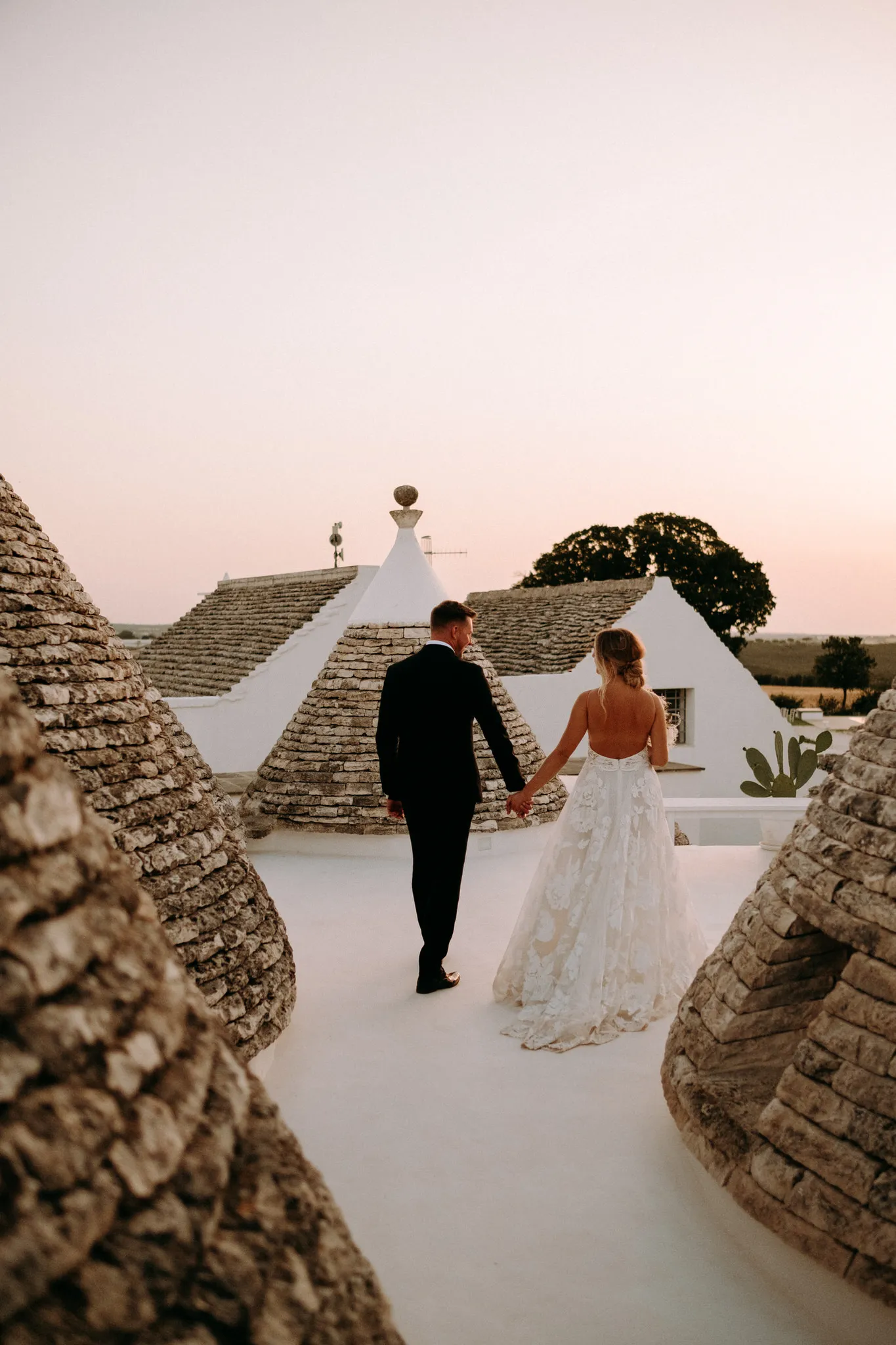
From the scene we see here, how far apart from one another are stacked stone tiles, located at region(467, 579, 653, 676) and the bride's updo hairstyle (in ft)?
57.1

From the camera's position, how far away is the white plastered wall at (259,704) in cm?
2056

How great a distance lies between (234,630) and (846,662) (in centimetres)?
3298

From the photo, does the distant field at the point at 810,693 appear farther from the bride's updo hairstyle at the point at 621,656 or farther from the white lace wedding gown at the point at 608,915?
the bride's updo hairstyle at the point at 621,656

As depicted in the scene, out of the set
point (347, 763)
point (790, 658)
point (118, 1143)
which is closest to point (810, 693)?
point (790, 658)

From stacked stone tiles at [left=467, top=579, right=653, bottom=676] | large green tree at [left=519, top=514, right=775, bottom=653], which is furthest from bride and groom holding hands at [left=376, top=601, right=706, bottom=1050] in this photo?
large green tree at [left=519, top=514, right=775, bottom=653]

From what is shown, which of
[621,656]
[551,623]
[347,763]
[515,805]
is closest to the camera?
[621,656]

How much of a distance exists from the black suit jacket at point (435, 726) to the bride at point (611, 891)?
0.40 m

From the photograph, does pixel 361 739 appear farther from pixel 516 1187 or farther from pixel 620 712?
pixel 516 1187

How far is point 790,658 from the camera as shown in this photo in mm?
61562

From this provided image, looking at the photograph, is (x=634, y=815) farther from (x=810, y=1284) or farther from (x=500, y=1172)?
(x=810, y=1284)

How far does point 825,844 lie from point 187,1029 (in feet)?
8.85

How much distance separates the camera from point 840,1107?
3203 millimetres

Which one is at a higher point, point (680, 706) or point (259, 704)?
point (259, 704)

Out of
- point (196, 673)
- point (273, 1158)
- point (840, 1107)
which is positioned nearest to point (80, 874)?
point (273, 1158)
